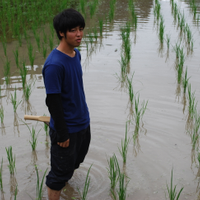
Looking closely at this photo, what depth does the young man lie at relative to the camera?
170 cm

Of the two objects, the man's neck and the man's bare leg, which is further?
the man's bare leg

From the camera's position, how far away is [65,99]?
1.81 m

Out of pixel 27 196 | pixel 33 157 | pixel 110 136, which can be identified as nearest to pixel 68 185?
pixel 27 196

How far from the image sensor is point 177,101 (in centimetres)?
369

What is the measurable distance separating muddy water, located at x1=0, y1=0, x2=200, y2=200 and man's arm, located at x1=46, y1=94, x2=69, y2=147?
2.16 ft

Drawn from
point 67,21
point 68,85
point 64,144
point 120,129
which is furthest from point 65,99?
point 120,129

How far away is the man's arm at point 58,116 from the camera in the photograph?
1.72m

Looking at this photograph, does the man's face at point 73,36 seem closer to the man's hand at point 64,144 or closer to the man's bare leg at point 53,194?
the man's hand at point 64,144

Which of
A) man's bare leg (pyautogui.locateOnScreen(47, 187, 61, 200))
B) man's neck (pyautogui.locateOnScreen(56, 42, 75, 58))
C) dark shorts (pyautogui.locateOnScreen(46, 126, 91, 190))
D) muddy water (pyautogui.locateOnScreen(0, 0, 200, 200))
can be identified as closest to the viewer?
man's neck (pyautogui.locateOnScreen(56, 42, 75, 58))

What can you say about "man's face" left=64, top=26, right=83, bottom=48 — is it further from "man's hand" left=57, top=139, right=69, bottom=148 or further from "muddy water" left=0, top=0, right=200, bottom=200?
"muddy water" left=0, top=0, right=200, bottom=200

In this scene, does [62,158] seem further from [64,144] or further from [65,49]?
[65,49]

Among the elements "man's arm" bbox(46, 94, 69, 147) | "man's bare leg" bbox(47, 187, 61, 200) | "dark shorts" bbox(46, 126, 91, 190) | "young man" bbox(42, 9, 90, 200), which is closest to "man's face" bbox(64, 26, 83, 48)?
"young man" bbox(42, 9, 90, 200)

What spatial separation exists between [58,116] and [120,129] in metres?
1.49

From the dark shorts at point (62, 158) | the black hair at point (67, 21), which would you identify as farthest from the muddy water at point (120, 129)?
the black hair at point (67, 21)
